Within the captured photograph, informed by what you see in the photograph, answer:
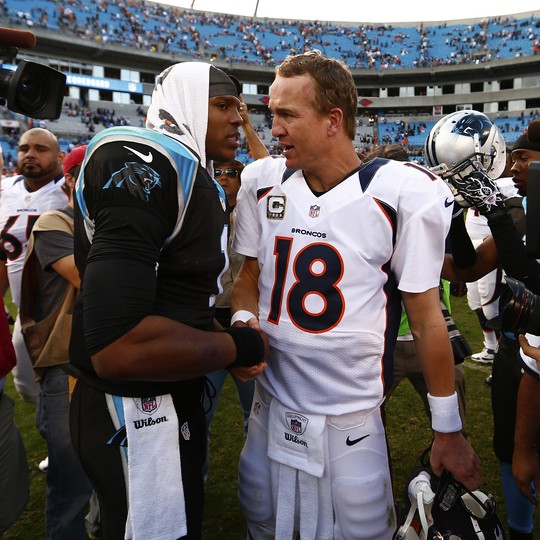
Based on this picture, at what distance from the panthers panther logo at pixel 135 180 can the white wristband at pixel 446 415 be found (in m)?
1.23

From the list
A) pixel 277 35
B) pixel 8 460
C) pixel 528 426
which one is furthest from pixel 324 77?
pixel 277 35

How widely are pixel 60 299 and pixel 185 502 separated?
4.88 ft

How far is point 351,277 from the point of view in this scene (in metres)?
1.73

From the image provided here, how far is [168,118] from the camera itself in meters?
1.58

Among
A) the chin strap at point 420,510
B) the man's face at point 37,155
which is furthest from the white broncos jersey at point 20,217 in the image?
the chin strap at point 420,510

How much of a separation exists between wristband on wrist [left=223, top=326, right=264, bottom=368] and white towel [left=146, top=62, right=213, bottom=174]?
593 mm

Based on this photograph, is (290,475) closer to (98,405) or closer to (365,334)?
(365,334)

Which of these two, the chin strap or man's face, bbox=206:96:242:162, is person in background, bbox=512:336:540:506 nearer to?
the chin strap

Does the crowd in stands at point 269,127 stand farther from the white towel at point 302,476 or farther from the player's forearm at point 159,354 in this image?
the player's forearm at point 159,354

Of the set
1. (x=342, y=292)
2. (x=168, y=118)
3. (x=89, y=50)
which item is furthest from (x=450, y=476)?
(x=89, y=50)

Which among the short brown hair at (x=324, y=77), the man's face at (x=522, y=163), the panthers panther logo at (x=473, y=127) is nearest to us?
the short brown hair at (x=324, y=77)

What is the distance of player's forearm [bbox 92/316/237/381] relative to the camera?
48.7 inches

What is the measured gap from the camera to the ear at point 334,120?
185cm

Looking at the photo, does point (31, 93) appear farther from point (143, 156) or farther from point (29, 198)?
point (29, 198)
